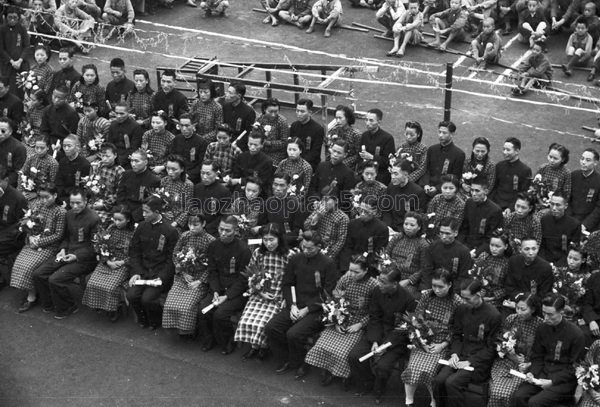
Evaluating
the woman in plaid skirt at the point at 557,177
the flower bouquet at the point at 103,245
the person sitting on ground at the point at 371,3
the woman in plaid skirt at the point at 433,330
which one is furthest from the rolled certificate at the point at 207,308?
the person sitting on ground at the point at 371,3

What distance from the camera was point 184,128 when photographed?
16.8 m

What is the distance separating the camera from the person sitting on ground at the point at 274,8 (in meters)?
23.1

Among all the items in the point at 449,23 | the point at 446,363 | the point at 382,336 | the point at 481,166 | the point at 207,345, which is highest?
the point at 481,166

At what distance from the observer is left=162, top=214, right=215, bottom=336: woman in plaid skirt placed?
1434 cm

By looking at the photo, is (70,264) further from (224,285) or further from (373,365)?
(373,365)

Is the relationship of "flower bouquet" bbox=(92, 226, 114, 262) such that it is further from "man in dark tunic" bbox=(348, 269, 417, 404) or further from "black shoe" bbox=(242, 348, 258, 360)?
"man in dark tunic" bbox=(348, 269, 417, 404)

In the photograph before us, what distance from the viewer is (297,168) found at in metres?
16.0

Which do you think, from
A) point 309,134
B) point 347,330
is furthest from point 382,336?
point 309,134

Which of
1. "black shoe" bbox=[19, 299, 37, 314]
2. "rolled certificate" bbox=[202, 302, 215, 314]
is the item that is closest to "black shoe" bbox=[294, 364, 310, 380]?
"rolled certificate" bbox=[202, 302, 215, 314]

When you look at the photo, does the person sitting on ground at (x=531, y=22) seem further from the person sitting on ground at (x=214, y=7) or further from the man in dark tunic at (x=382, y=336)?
the man in dark tunic at (x=382, y=336)

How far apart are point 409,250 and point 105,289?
396cm

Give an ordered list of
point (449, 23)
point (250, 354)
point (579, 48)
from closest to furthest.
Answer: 1. point (250, 354)
2. point (579, 48)
3. point (449, 23)

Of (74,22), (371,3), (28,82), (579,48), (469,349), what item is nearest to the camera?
(469,349)

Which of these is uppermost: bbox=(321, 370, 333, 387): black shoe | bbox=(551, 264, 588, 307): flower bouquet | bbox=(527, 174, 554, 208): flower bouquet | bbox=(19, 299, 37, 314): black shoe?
bbox=(527, 174, 554, 208): flower bouquet
